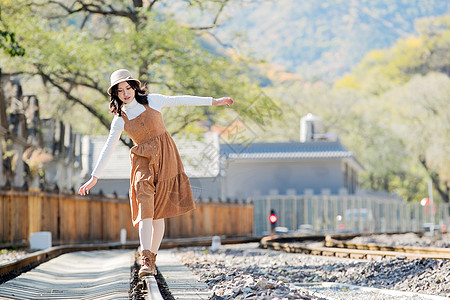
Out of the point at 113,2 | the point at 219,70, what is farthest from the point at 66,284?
the point at 113,2

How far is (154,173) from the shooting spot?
708 centimetres

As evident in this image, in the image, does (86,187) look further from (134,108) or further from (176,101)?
(176,101)

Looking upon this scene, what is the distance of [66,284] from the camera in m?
8.05

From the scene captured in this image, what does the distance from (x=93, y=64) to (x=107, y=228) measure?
4982 millimetres

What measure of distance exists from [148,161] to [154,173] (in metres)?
0.13

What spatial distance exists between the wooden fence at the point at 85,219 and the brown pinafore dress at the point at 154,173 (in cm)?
856

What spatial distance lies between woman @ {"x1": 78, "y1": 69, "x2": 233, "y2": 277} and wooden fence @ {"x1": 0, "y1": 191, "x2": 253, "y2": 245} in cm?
849

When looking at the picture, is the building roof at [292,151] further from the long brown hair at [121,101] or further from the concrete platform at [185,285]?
the long brown hair at [121,101]

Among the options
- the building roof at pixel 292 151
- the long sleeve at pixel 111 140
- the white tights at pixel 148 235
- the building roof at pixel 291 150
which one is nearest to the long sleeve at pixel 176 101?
the long sleeve at pixel 111 140

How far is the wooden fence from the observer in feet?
51.6

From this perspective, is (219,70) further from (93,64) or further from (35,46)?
(35,46)

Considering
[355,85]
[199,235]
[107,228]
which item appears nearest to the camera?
[107,228]

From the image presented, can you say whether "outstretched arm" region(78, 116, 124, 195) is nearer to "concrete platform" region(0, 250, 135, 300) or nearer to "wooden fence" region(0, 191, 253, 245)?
"concrete platform" region(0, 250, 135, 300)

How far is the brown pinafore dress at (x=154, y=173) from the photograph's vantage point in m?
6.97
